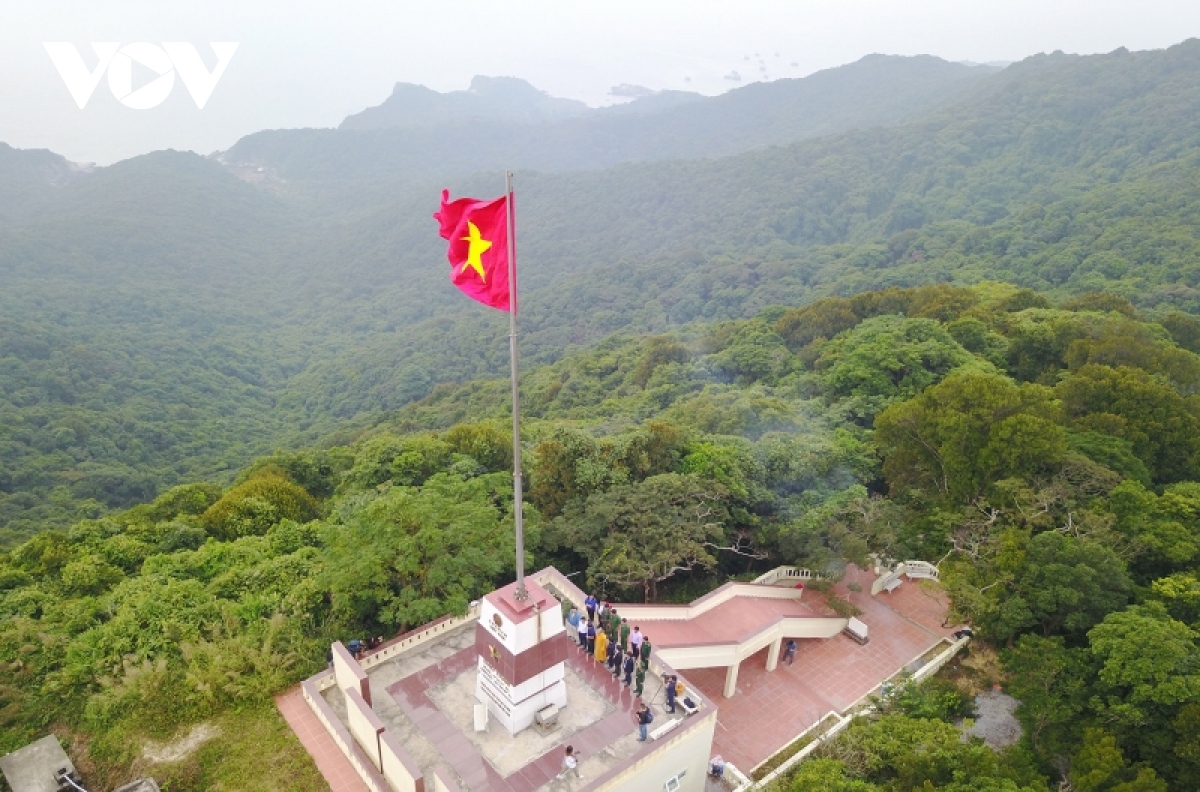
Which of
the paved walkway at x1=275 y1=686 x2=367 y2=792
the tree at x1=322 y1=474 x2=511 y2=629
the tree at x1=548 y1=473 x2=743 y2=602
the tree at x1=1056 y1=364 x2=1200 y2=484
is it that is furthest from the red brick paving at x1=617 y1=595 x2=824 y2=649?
the tree at x1=1056 y1=364 x2=1200 y2=484

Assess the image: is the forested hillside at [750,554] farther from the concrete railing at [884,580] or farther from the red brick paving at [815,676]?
the red brick paving at [815,676]

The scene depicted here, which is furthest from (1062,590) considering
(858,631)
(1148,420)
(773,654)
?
(1148,420)

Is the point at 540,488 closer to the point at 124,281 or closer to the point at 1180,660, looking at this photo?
the point at 1180,660

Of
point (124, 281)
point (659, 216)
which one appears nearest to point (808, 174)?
point (659, 216)

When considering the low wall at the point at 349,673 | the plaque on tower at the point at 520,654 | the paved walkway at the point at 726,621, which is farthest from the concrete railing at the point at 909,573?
the low wall at the point at 349,673

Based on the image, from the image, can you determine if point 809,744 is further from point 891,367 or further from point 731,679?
point 891,367

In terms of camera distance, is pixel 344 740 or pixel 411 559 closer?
pixel 344 740
